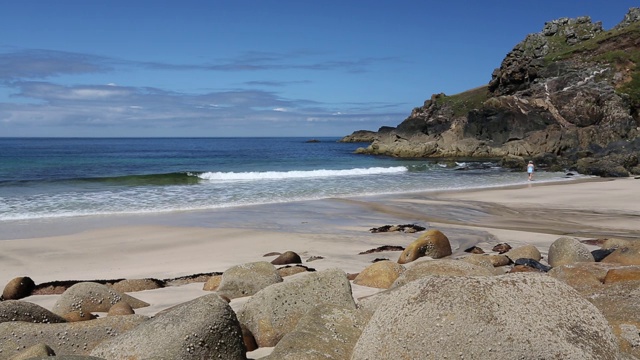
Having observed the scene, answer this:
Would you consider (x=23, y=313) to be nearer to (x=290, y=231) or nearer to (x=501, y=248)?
(x=501, y=248)

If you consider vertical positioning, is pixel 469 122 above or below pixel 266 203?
above

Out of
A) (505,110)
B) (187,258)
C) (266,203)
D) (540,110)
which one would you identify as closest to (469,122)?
(505,110)

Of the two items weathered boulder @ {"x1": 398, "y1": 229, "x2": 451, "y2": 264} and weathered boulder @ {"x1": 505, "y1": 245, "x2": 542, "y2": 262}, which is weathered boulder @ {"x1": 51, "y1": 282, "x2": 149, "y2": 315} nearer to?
weathered boulder @ {"x1": 398, "y1": 229, "x2": 451, "y2": 264}

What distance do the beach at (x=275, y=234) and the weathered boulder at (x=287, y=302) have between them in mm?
1008

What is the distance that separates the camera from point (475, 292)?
3.22 m

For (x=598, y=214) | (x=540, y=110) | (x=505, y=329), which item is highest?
(x=540, y=110)

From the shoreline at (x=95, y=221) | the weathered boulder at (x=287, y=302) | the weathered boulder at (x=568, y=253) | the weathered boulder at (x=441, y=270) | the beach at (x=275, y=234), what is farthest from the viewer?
the shoreline at (x=95, y=221)

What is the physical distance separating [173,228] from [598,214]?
491 inches

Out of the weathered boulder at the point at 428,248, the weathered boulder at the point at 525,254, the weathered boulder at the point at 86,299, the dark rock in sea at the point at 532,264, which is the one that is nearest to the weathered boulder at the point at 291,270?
the weathered boulder at the point at 428,248

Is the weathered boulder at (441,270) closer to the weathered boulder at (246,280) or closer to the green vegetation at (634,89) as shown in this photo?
the weathered boulder at (246,280)

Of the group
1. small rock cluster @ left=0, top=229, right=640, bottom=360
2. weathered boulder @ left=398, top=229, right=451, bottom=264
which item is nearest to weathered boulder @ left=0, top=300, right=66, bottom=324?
small rock cluster @ left=0, top=229, right=640, bottom=360

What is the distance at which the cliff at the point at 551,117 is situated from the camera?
171 ft

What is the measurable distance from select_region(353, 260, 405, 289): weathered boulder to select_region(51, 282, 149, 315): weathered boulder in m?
3.06

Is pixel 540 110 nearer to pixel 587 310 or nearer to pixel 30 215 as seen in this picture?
pixel 30 215
